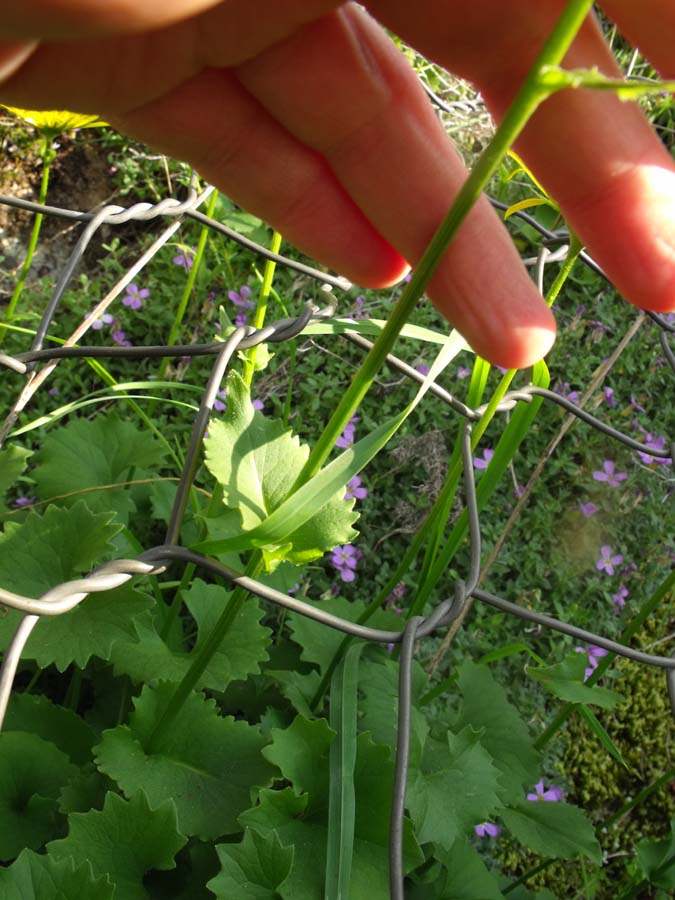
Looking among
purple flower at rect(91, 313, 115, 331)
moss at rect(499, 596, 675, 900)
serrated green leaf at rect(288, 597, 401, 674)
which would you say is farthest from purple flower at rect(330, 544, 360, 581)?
purple flower at rect(91, 313, 115, 331)

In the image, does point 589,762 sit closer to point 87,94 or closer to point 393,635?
point 393,635

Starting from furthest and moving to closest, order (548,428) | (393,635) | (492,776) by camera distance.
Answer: (548,428) → (492,776) → (393,635)

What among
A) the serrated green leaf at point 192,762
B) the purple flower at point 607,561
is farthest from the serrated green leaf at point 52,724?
the purple flower at point 607,561

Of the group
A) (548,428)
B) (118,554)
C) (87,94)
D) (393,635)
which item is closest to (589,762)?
(548,428)

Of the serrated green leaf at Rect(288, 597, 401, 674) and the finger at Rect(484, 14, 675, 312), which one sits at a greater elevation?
the finger at Rect(484, 14, 675, 312)

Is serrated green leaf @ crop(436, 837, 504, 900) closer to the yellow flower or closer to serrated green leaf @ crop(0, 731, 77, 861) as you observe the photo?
serrated green leaf @ crop(0, 731, 77, 861)
